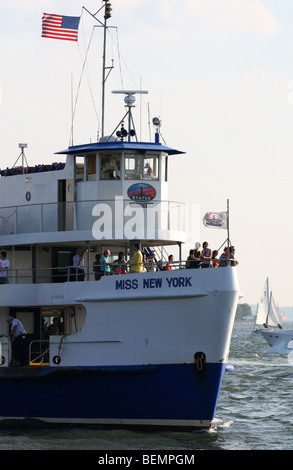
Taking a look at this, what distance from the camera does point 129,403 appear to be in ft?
74.3

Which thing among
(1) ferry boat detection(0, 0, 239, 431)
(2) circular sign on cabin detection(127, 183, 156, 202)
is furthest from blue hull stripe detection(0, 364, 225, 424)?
(2) circular sign on cabin detection(127, 183, 156, 202)

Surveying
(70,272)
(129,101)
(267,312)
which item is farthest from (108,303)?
(267,312)

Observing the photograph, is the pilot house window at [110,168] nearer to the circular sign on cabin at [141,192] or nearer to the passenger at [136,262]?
the circular sign on cabin at [141,192]

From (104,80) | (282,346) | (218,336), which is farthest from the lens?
(282,346)

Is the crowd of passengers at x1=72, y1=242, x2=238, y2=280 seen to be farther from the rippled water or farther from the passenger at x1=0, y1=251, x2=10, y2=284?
the rippled water

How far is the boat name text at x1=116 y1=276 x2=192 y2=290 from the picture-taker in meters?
22.2

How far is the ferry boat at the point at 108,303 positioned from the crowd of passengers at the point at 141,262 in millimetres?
169

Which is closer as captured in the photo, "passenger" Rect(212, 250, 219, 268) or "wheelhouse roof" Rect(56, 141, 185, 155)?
"passenger" Rect(212, 250, 219, 268)

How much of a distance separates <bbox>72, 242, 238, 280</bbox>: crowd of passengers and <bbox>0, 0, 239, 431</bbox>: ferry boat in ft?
0.55

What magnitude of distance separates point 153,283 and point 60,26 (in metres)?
8.91

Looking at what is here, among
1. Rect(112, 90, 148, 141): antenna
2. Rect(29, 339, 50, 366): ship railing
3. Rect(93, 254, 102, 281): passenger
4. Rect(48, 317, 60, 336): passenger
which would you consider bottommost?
Rect(29, 339, 50, 366): ship railing

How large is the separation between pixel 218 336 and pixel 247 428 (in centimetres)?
413

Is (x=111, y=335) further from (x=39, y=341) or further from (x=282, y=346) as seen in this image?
(x=282, y=346)
